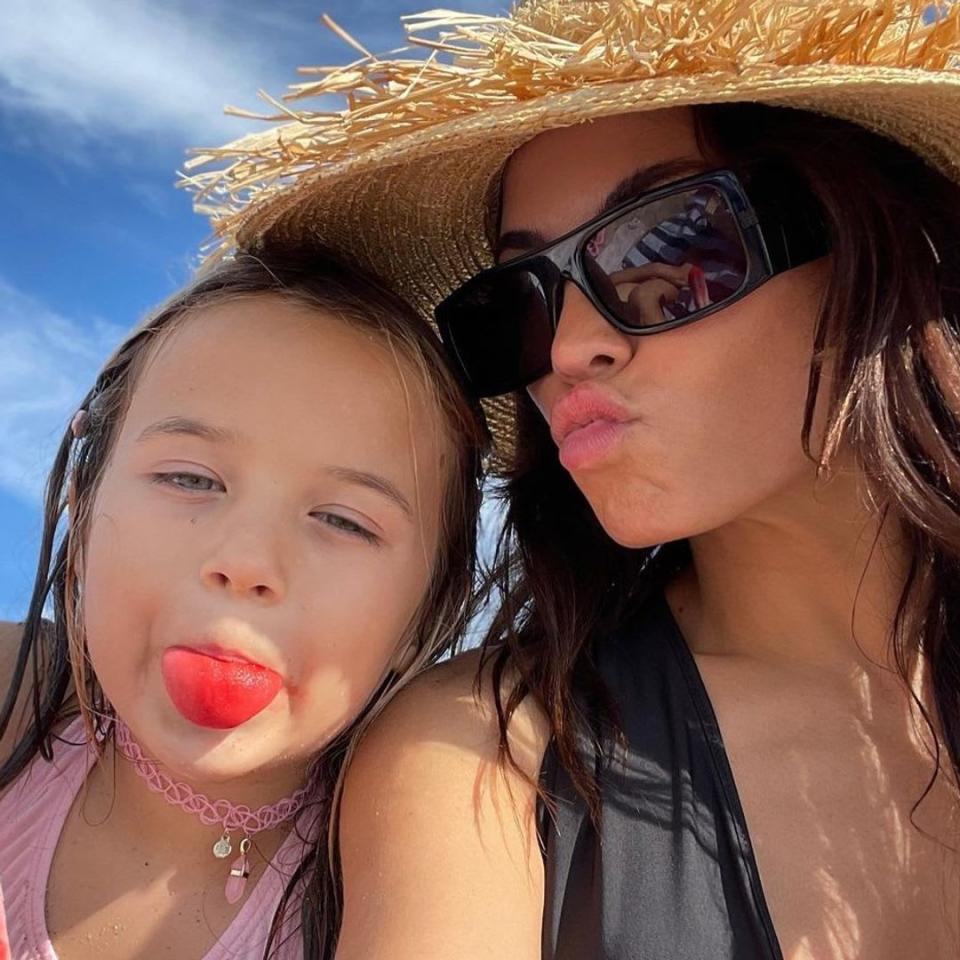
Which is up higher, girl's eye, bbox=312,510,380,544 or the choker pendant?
girl's eye, bbox=312,510,380,544

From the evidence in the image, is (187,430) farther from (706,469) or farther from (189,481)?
(706,469)

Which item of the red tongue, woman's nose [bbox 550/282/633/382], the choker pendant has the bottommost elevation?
the choker pendant

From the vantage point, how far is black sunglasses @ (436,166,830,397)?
165 cm

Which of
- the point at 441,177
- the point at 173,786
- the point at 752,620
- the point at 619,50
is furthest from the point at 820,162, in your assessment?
the point at 173,786

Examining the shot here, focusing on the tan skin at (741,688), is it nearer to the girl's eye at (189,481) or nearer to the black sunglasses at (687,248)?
the black sunglasses at (687,248)

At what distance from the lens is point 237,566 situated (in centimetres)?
148

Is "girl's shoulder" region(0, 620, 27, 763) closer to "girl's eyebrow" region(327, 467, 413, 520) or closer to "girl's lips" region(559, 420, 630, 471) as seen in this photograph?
"girl's eyebrow" region(327, 467, 413, 520)

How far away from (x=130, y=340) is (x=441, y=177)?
0.69 metres

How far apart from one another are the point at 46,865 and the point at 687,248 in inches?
56.1

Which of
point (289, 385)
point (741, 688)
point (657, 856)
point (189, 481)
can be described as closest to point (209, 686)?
point (189, 481)

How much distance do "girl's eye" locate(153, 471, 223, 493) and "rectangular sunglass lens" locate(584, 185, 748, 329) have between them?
0.70 m

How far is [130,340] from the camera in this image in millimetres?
2066

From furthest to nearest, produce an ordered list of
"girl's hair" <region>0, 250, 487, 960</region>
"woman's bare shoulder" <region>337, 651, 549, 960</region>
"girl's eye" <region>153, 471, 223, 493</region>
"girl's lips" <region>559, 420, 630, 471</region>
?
"girl's hair" <region>0, 250, 487, 960</region> → "girl's lips" <region>559, 420, 630, 471</region> → "girl's eye" <region>153, 471, 223, 493</region> → "woman's bare shoulder" <region>337, 651, 549, 960</region>

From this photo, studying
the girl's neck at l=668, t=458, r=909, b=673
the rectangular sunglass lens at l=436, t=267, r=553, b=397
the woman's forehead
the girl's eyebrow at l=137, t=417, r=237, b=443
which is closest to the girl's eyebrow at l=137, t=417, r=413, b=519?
the girl's eyebrow at l=137, t=417, r=237, b=443
